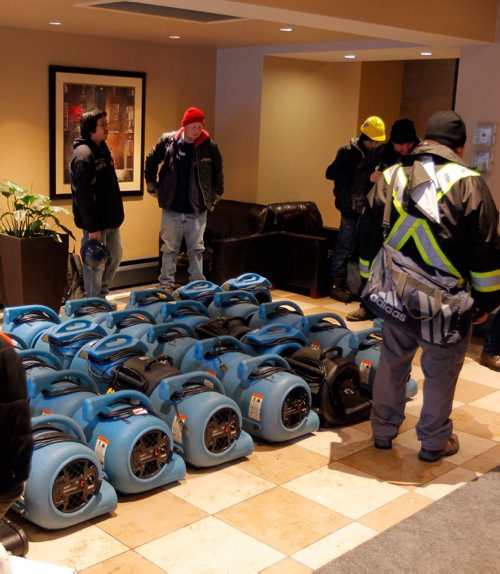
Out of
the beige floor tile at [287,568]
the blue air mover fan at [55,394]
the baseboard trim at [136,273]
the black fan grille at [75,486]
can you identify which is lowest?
the beige floor tile at [287,568]

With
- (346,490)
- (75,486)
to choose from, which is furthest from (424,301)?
(75,486)

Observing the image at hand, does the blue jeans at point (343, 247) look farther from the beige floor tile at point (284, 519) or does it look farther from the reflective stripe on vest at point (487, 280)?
the beige floor tile at point (284, 519)

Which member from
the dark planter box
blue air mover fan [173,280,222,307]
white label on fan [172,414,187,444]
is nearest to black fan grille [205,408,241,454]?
white label on fan [172,414,187,444]

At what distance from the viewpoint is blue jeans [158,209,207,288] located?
7.09 metres

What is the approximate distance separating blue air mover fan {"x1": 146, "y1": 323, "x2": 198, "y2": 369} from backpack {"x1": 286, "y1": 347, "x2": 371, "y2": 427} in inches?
23.9

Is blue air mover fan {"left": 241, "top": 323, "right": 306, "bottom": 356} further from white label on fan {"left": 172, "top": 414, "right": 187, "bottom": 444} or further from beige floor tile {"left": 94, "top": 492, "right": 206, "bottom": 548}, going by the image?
beige floor tile {"left": 94, "top": 492, "right": 206, "bottom": 548}

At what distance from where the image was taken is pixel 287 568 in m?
3.24

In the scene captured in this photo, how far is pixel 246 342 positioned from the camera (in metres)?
4.84

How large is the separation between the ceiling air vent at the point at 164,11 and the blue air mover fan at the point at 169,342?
7.93 feet

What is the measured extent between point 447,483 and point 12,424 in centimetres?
259

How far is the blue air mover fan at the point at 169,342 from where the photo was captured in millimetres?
4695

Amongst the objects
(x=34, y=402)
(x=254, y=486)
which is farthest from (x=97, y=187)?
(x=254, y=486)

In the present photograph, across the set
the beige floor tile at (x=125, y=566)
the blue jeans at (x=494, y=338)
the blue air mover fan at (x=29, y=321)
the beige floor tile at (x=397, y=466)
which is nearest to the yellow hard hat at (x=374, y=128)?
the blue jeans at (x=494, y=338)

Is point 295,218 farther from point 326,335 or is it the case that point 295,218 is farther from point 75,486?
point 75,486
